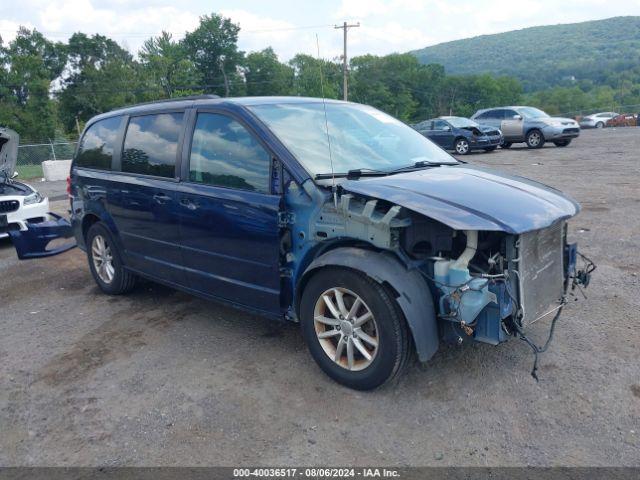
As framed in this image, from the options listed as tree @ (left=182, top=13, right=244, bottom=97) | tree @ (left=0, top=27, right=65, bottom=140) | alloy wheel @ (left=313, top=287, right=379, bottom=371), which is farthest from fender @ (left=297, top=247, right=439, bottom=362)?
tree @ (left=182, top=13, right=244, bottom=97)

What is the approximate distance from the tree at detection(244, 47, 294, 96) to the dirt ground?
74995 millimetres

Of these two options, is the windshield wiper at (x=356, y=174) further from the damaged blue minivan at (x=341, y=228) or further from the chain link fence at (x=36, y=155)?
the chain link fence at (x=36, y=155)

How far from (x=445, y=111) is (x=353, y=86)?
2307 cm

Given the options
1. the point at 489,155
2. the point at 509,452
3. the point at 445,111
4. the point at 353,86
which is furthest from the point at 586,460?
the point at 445,111

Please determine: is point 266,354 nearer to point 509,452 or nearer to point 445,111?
point 509,452

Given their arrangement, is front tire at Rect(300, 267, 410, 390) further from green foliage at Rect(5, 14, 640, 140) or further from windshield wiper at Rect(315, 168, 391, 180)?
green foliage at Rect(5, 14, 640, 140)

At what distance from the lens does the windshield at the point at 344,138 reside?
3.76 m

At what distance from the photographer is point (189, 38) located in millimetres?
76312

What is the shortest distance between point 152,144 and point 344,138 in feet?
5.59

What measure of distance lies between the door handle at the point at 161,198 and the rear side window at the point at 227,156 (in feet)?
1.03

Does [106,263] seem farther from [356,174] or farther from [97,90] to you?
[97,90]

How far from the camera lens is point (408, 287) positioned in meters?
3.10

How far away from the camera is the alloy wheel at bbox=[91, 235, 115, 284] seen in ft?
17.8

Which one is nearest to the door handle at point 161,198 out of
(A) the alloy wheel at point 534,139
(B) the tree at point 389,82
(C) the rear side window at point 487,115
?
(A) the alloy wheel at point 534,139
